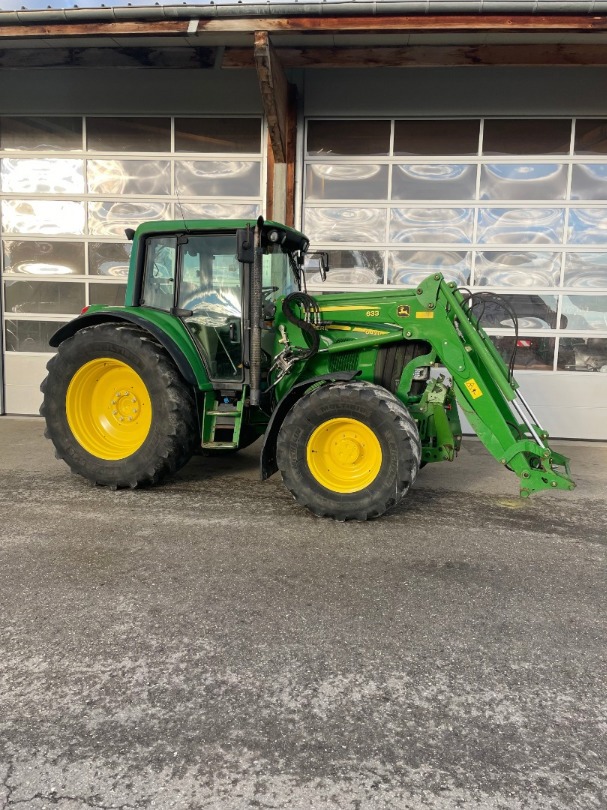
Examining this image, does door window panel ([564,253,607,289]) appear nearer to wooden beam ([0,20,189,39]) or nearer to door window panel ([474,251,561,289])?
door window panel ([474,251,561,289])

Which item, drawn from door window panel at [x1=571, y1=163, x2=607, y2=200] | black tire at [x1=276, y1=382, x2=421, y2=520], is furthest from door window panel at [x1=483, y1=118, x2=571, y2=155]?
black tire at [x1=276, y1=382, x2=421, y2=520]

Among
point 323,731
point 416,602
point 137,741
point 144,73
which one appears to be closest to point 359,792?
point 323,731

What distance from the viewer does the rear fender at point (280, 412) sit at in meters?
4.25

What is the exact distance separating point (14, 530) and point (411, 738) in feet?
9.46

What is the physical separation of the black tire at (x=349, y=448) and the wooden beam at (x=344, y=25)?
3964 mm

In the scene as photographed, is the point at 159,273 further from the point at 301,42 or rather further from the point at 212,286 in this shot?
the point at 301,42

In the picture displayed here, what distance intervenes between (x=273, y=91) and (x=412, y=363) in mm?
3782

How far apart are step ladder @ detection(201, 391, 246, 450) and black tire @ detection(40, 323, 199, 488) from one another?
103mm

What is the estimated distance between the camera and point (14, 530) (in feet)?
12.6

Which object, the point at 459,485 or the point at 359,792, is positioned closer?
the point at 359,792

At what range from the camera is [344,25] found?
19.2 feet

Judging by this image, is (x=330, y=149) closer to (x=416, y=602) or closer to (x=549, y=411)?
(x=549, y=411)

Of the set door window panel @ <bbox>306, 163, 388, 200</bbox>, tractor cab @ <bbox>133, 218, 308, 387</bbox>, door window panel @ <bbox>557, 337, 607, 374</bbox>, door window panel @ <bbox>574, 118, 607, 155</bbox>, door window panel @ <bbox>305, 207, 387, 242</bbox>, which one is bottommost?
door window panel @ <bbox>557, 337, 607, 374</bbox>

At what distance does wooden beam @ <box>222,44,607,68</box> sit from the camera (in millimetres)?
6254
